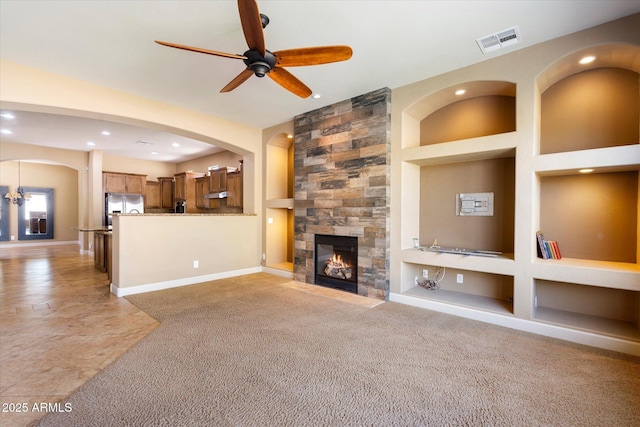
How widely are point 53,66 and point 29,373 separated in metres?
3.28

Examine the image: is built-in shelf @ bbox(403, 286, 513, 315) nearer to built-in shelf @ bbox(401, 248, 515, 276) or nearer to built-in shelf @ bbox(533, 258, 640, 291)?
built-in shelf @ bbox(401, 248, 515, 276)

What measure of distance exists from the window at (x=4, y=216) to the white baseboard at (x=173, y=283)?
934 centimetres

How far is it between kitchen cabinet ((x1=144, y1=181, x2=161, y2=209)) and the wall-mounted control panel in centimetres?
903

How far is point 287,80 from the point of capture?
269cm

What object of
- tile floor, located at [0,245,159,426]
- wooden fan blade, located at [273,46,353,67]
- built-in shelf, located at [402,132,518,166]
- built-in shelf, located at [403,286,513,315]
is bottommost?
tile floor, located at [0,245,159,426]

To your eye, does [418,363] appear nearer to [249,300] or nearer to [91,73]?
[249,300]

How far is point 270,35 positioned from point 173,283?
4018 mm

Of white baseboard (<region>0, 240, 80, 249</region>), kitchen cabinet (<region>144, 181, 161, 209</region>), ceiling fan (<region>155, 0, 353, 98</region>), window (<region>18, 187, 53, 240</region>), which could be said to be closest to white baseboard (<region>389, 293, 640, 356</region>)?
ceiling fan (<region>155, 0, 353, 98</region>)

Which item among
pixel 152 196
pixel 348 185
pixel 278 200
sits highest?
pixel 152 196

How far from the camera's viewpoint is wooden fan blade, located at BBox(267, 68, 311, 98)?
8.27 feet

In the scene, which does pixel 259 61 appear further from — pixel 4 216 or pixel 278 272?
pixel 4 216

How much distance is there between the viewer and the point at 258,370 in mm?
2215

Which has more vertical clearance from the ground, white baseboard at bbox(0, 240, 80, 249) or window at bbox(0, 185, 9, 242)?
window at bbox(0, 185, 9, 242)

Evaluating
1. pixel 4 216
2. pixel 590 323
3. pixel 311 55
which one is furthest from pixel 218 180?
pixel 4 216
